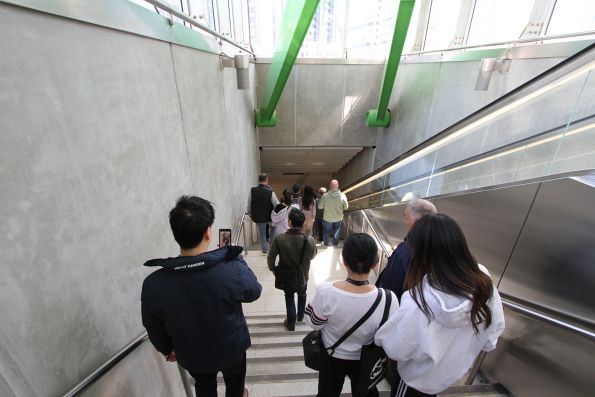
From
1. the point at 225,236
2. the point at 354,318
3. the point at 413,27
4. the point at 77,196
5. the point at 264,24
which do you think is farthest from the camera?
the point at 264,24

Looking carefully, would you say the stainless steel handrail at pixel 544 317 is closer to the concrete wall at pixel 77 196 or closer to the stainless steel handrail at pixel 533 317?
the stainless steel handrail at pixel 533 317

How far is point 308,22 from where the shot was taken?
489 cm

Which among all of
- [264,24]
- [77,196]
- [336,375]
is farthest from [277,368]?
[264,24]

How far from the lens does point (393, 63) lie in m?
6.06

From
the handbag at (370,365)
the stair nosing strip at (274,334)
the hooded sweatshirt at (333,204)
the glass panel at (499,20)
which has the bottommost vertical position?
the stair nosing strip at (274,334)

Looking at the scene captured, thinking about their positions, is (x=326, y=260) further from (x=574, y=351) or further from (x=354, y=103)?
(x=354, y=103)

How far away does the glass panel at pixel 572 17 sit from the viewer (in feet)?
11.3

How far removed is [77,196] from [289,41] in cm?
521

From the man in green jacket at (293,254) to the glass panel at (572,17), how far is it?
4.39 m

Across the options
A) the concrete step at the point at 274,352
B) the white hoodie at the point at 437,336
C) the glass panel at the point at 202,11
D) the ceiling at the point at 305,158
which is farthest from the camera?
the ceiling at the point at 305,158

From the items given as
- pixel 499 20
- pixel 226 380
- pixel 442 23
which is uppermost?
pixel 442 23

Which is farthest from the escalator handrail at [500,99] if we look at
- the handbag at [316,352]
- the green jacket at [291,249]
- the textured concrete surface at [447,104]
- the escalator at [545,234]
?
the handbag at [316,352]

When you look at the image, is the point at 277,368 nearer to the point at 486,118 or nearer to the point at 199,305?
the point at 199,305

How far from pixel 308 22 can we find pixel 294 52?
0.64m
